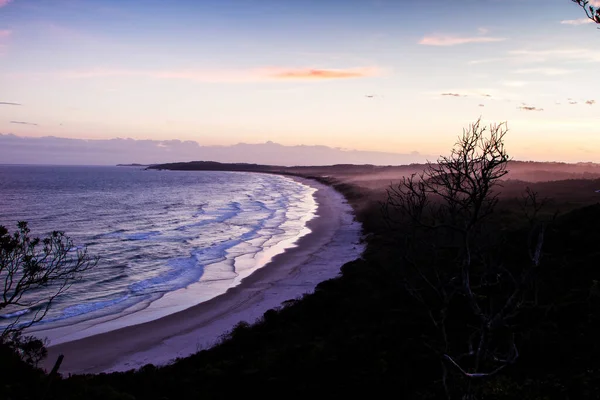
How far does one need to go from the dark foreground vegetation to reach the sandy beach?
6.69ft

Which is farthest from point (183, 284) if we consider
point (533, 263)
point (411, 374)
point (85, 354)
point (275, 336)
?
point (533, 263)

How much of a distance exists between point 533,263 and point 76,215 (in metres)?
67.5

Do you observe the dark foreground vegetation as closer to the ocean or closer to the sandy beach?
the sandy beach

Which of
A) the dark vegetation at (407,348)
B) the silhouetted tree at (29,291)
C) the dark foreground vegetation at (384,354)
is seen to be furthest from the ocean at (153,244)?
the dark vegetation at (407,348)

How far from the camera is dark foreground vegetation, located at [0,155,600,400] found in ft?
34.9

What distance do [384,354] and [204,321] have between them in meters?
11.9

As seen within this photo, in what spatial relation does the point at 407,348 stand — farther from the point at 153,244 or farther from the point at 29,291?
the point at 153,244

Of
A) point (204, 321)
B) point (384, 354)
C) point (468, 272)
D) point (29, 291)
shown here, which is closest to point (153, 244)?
point (29, 291)

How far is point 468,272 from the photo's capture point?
733cm

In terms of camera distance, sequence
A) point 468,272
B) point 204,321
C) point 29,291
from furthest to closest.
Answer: point 29,291
point 204,321
point 468,272

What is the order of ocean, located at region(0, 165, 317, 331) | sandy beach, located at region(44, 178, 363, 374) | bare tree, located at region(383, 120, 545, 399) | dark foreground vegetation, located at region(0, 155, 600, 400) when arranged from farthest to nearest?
ocean, located at region(0, 165, 317, 331)
sandy beach, located at region(44, 178, 363, 374)
dark foreground vegetation, located at region(0, 155, 600, 400)
bare tree, located at region(383, 120, 545, 399)

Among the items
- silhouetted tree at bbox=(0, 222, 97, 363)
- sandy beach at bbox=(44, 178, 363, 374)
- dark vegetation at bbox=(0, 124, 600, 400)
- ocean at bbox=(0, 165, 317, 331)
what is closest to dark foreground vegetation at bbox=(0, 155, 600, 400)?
dark vegetation at bbox=(0, 124, 600, 400)

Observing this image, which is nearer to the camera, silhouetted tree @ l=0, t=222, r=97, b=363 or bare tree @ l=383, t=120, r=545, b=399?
bare tree @ l=383, t=120, r=545, b=399

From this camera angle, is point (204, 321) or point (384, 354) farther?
point (204, 321)
